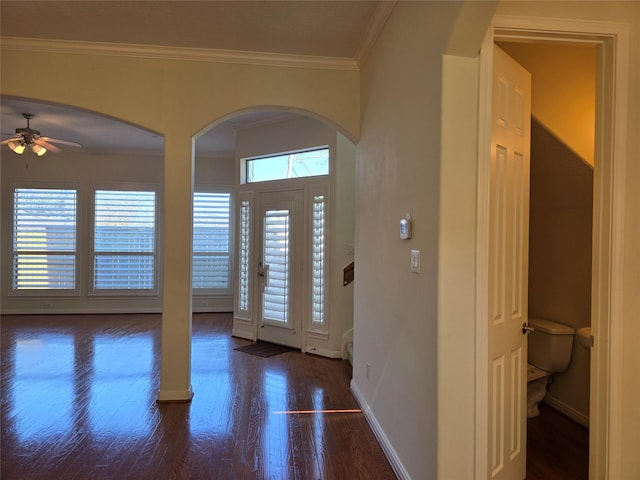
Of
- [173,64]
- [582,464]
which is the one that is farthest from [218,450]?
[173,64]

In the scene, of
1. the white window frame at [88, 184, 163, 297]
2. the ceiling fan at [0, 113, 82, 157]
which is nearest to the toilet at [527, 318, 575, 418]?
the ceiling fan at [0, 113, 82, 157]

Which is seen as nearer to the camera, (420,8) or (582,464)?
(420,8)

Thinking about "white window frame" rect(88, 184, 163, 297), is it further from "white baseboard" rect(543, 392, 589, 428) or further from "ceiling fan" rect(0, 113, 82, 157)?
"white baseboard" rect(543, 392, 589, 428)

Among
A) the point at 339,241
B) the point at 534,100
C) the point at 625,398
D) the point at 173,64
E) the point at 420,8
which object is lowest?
the point at 625,398

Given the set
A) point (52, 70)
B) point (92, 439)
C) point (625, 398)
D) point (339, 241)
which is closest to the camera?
point (625, 398)

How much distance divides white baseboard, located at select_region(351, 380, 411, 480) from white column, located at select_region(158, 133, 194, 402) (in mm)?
1422

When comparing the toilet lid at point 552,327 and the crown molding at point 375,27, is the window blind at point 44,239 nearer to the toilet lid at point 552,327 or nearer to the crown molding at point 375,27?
the crown molding at point 375,27

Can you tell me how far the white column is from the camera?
335 centimetres

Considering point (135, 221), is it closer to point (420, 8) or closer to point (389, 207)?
point (389, 207)

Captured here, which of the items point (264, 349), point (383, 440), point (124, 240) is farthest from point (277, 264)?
point (124, 240)

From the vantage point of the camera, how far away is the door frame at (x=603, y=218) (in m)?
1.88

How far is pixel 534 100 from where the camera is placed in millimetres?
2633

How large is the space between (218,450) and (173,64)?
2.95 m

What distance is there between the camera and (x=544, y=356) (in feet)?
10.0
